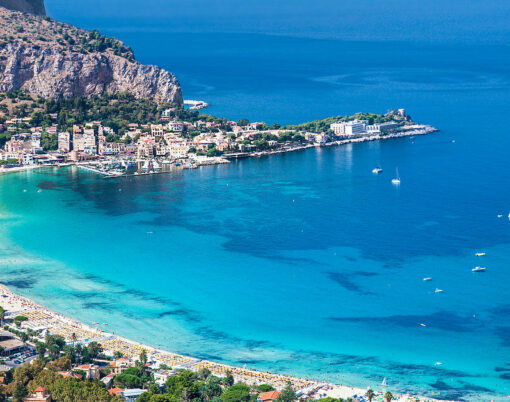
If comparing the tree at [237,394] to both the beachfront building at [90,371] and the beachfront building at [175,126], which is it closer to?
the beachfront building at [90,371]

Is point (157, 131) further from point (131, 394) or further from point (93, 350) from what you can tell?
point (131, 394)

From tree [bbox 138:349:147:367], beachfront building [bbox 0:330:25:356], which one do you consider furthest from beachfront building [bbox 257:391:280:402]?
beachfront building [bbox 0:330:25:356]

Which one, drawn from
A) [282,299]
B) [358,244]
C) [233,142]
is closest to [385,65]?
[233,142]

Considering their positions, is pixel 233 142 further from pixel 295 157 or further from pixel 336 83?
pixel 336 83

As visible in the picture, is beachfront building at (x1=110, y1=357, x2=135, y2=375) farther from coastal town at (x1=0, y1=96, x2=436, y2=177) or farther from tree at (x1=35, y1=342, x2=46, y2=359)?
coastal town at (x1=0, y1=96, x2=436, y2=177)

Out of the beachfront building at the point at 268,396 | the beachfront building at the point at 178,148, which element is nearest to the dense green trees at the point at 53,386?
the beachfront building at the point at 268,396

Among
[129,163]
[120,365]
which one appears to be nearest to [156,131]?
[129,163]
